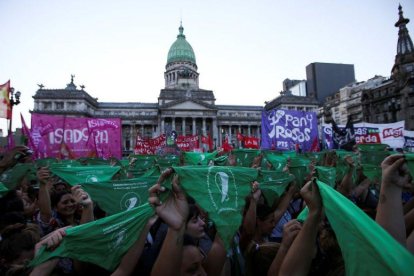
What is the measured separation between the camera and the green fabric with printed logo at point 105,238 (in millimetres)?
2418

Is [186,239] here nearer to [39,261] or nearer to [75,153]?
[39,261]

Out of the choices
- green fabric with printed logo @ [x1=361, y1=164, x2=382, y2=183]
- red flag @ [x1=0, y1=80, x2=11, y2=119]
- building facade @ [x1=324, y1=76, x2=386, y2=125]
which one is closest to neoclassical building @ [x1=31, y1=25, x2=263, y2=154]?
building facade @ [x1=324, y1=76, x2=386, y2=125]

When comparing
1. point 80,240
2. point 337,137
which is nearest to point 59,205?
point 80,240

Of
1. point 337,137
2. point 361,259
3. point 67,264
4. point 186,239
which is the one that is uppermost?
point 337,137

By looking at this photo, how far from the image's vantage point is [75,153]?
38.8ft

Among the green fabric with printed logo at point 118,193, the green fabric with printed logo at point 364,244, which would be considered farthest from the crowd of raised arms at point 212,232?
the green fabric with printed logo at point 118,193

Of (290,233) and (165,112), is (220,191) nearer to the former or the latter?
(290,233)

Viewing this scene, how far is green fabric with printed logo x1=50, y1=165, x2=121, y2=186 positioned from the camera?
6.50m

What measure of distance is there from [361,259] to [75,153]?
12233 mm

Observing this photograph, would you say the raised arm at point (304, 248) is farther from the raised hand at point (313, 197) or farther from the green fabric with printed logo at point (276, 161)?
the green fabric with printed logo at point (276, 161)

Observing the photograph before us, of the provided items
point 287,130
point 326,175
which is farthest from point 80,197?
point 287,130

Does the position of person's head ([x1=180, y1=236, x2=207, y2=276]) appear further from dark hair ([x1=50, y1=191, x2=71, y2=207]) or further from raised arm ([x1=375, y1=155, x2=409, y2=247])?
dark hair ([x1=50, y1=191, x2=71, y2=207])

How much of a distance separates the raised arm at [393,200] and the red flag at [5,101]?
42.6 feet

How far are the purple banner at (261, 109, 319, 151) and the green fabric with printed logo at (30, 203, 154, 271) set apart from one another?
9.74 meters
